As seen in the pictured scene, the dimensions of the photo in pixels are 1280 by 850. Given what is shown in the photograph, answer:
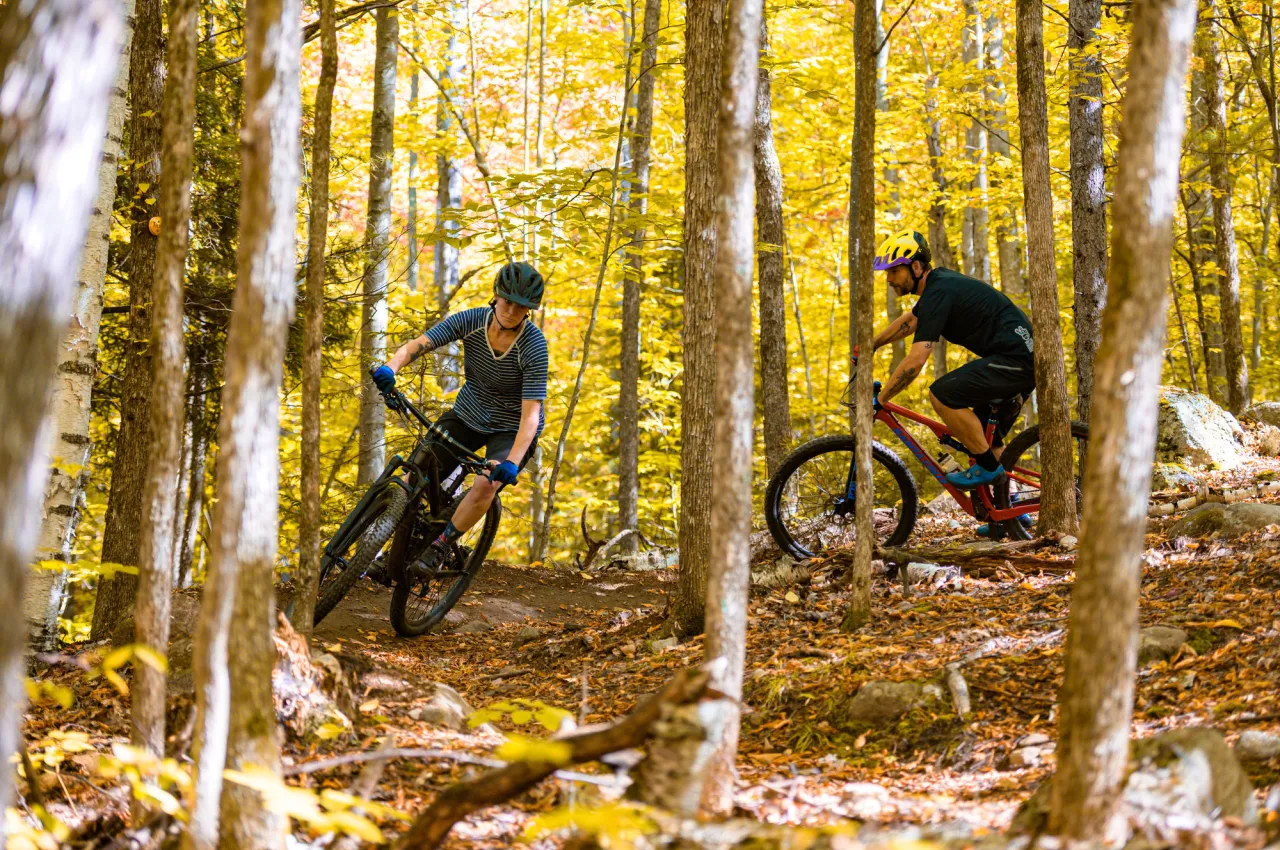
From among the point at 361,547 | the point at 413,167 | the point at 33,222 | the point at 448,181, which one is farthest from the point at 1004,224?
the point at 33,222

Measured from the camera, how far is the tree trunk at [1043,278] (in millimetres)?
6043

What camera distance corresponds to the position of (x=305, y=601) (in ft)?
14.7

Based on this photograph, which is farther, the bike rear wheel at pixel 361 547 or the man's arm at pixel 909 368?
the man's arm at pixel 909 368

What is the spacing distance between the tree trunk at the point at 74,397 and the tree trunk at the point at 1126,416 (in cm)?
489

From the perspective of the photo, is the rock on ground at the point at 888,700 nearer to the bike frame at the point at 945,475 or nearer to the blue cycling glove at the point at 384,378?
the bike frame at the point at 945,475

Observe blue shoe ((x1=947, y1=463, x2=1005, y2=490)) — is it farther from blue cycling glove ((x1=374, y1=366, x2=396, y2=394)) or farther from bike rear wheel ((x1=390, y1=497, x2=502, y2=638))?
blue cycling glove ((x1=374, y1=366, x2=396, y2=394))

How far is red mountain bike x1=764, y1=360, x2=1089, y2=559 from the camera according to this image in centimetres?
665

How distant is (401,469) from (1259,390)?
2000 cm

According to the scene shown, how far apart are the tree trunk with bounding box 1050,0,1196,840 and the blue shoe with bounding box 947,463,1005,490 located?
4917 millimetres

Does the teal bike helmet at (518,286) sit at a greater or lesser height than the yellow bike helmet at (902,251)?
lesser

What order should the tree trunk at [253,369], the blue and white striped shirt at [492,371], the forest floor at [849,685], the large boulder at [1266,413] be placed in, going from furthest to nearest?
the large boulder at [1266,413] < the blue and white striped shirt at [492,371] < the forest floor at [849,685] < the tree trunk at [253,369]

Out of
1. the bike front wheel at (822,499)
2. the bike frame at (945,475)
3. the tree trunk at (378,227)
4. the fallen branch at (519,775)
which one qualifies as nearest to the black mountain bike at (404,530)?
the bike front wheel at (822,499)

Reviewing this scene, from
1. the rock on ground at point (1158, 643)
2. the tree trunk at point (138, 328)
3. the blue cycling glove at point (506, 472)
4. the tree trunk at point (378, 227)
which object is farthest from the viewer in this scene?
the tree trunk at point (378, 227)

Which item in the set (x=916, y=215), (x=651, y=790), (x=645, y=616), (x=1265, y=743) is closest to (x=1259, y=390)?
(x=916, y=215)
